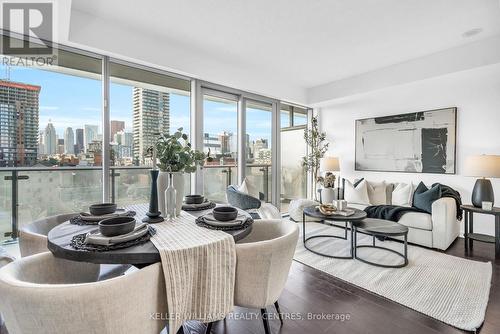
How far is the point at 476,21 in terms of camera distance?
2.84m

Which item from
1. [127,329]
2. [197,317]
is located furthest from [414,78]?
[127,329]

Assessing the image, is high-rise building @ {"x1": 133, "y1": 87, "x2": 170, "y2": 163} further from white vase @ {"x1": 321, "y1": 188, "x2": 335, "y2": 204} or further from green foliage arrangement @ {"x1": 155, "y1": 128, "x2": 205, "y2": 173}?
white vase @ {"x1": 321, "y1": 188, "x2": 335, "y2": 204}

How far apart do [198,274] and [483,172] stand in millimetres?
3724

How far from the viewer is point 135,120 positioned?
3.36 m

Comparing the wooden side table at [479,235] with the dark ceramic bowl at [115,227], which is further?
the wooden side table at [479,235]

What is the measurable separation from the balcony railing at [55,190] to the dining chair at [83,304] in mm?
2039

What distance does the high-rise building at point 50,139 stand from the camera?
109 inches

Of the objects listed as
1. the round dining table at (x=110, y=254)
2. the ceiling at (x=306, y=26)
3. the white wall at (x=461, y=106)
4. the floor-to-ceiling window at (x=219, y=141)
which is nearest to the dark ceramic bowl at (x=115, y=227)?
the round dining table at (x=110, y=254)

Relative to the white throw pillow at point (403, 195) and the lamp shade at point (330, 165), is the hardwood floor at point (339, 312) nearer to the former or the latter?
the white throw pillow at point (403, 195)

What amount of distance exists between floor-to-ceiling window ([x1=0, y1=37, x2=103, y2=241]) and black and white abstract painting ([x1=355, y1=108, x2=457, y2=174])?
15.1 feet

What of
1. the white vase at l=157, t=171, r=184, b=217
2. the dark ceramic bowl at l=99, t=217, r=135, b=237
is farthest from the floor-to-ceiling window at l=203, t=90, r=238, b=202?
the dark ceramic bowl at l=99, t=217, r=135, b=237

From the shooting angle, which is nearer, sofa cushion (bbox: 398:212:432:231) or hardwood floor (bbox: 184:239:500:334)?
hardwood floor (bbox: 184:239:500:334)

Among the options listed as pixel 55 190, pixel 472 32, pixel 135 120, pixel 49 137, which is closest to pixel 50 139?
pixel 49 137

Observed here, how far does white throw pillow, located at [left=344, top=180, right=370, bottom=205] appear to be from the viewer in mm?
4367
